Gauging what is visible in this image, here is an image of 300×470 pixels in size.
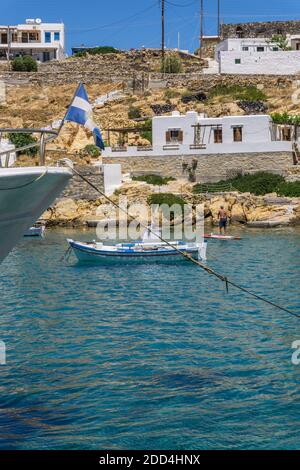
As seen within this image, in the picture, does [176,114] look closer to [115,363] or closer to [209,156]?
[209,156]

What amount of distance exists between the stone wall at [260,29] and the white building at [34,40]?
1889cm

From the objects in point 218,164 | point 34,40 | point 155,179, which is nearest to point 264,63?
point 218,164

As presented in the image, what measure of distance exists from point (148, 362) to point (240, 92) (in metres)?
52.2

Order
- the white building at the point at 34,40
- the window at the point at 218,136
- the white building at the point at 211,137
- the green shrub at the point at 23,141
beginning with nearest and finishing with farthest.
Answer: the white building at the point at 211,137
the window at the point at 218,136
the green shrub at the point at 23,141
the white building at the point at 34,40

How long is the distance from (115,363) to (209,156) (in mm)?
33065

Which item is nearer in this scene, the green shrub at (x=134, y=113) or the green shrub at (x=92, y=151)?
the green shrub at (x=92, y=151)

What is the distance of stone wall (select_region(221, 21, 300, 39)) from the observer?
8362 cm

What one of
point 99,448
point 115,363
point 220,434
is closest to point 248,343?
point 115,363

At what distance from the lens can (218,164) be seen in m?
47.8

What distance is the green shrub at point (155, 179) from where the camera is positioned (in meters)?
46.8

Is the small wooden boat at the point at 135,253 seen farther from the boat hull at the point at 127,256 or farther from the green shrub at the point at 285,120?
the green shrub at the point at 285,120

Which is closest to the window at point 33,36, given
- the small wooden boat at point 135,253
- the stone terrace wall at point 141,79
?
the stone terrace wall at point 141,79

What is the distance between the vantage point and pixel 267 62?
69875 mm

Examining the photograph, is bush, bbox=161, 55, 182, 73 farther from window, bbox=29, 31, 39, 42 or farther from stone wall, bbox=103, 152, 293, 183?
stone wall, bbox=103, 152, 293, 183
